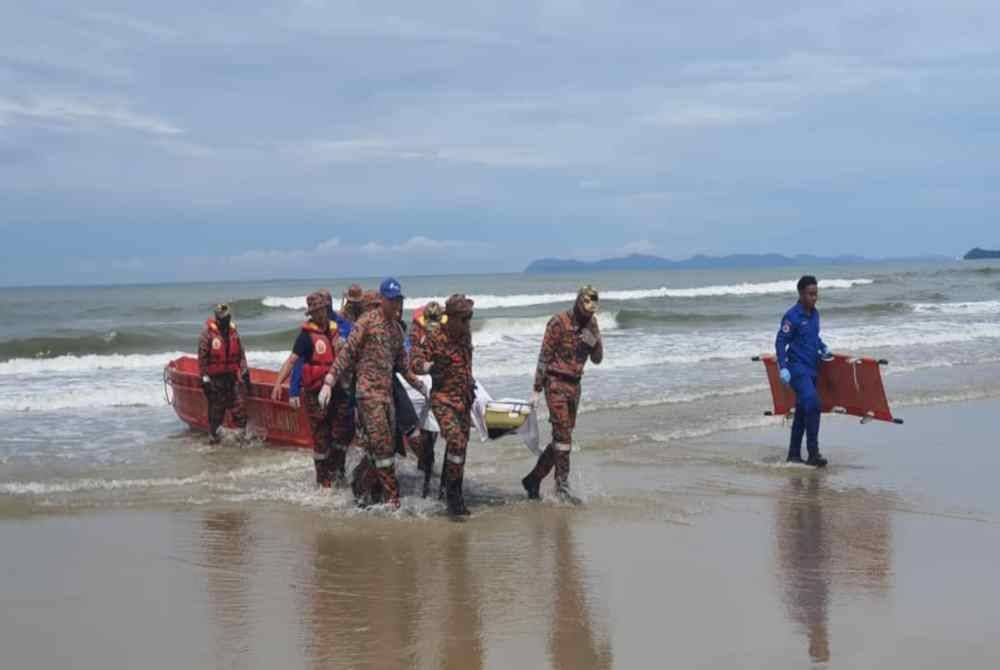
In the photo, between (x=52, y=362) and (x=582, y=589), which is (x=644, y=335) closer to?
(x=52, y=362)

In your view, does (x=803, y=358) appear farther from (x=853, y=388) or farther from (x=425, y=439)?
(x=425, y=439)

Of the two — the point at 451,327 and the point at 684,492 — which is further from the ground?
the point at 451,327

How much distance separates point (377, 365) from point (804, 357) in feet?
14.5

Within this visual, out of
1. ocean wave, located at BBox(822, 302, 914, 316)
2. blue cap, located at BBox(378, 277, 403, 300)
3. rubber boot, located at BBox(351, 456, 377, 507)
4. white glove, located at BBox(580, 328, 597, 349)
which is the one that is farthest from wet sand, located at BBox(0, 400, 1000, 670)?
ocean wave, located at BBox(822, 302, 914, 316)

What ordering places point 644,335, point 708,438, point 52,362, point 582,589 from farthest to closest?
point 644,335 < point 52,362 < point 708,438 < point 582,589

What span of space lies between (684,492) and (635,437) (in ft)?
10.5

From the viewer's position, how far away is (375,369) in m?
7.64

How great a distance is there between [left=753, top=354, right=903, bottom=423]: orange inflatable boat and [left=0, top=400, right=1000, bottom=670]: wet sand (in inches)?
36.3

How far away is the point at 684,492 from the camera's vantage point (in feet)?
29.4

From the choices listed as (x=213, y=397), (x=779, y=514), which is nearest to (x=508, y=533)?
(x=779, y=514)

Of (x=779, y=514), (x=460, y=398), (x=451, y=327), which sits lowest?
(x=779, y=514)

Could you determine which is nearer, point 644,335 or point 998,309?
point 644,335

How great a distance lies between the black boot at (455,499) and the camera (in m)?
7.88

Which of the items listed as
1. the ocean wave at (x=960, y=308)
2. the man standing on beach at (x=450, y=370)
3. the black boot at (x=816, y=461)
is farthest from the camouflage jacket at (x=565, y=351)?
the ocean wave at (x=960, y=308)
